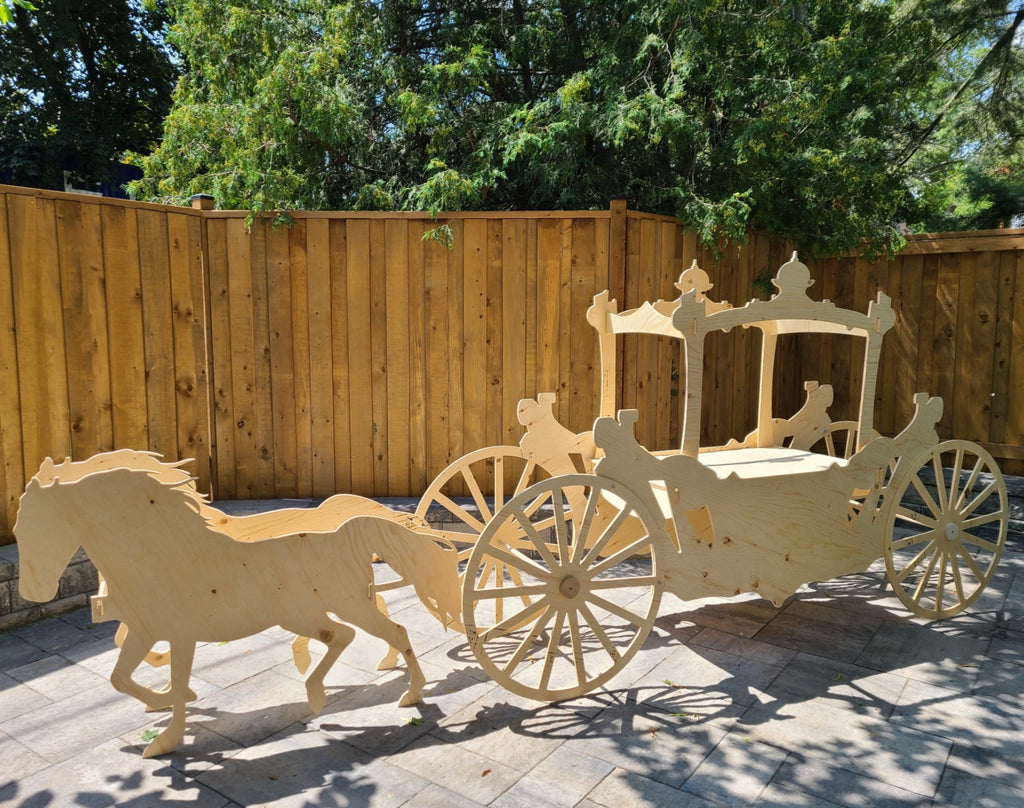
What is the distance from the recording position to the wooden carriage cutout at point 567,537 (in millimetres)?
3150

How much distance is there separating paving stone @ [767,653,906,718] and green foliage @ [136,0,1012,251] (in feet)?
11.7

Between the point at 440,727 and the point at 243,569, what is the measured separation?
3.64 ft

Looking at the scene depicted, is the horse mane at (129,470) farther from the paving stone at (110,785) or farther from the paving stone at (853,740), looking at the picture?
the paving stone at (853,740)

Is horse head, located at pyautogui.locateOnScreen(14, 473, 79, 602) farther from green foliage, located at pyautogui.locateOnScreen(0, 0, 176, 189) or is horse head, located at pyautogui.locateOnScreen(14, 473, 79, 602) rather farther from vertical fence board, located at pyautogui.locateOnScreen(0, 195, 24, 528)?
green foliage, located at pyautogui.locateOnScreen(0, 0, 176, 189)

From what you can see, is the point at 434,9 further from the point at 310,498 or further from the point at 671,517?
the point at 671,517

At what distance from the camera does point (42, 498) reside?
3.00 m

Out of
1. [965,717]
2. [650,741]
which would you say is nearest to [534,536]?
[650,741]

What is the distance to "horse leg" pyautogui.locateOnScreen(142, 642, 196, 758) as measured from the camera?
3.16 m

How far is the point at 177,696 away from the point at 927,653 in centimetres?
380

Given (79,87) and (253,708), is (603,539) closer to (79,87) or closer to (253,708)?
(253,708)

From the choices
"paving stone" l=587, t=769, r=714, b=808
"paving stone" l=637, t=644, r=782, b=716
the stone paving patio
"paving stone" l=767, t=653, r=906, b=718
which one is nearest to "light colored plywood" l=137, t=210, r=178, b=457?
the stone paving patio

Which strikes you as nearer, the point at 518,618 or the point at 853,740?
the point at 853,740

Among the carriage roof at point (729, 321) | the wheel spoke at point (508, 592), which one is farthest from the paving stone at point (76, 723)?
the carriage roof at point (729, 321)

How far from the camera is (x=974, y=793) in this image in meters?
2.90
